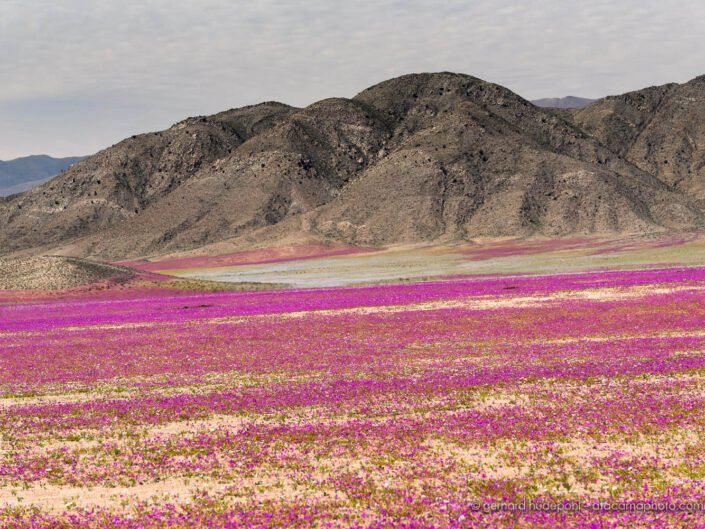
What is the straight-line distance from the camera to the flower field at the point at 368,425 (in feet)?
42.9

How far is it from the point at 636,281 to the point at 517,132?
5179 inches

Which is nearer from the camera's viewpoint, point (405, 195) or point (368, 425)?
point (368, 425)

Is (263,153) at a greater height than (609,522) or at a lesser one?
greater

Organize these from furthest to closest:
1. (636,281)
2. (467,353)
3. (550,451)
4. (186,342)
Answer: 1. (636,281)
2. (186,342)
3. (467,353)
4. (550,451)

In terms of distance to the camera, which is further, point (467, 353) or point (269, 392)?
point (467, 353)

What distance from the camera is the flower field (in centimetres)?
1308

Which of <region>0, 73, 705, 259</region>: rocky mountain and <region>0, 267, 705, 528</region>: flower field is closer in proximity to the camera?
<region>0, 267, 705, 528</region>: flower field

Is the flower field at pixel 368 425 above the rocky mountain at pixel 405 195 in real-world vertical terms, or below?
below

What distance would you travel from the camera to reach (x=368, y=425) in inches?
729

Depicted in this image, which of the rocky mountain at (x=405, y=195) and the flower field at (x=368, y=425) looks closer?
the flower field at (x=368, y=425)

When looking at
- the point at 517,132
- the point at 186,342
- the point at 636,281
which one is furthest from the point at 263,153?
the point at 186,342

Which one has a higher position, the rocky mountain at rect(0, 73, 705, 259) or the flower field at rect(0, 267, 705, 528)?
the rocky mountain at rect(0, 73, 705, 259)

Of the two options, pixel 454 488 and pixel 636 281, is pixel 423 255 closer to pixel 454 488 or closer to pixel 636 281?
pixel 636 281

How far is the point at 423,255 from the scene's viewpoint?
127 m
